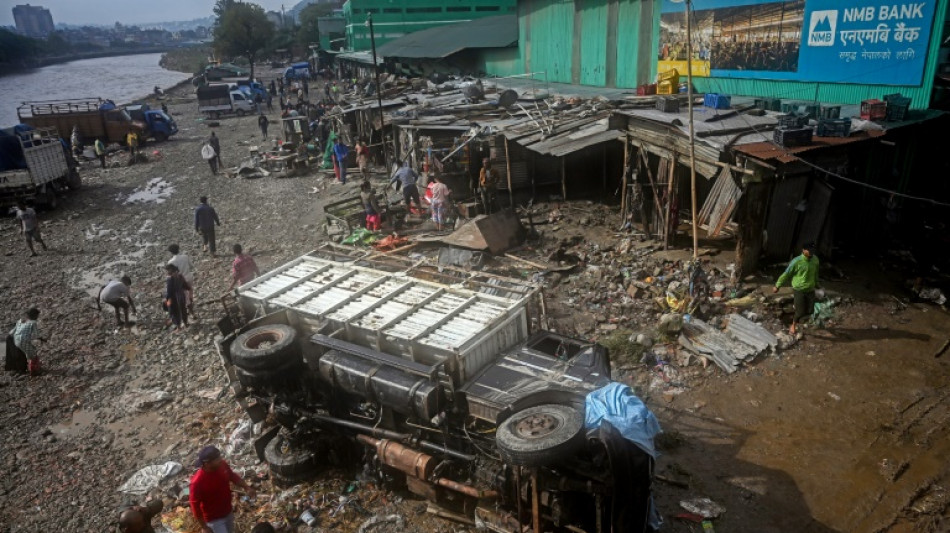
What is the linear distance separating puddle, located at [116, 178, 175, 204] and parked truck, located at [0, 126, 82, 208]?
218 cm

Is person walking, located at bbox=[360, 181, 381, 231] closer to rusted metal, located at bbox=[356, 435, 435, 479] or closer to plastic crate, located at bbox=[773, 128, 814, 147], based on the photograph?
rusted metal, located at bbox=[356, 435, 435, 479]

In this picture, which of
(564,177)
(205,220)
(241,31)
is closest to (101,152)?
(205,220)

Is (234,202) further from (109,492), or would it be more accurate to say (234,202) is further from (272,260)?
(109,492)

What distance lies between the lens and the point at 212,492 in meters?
5.37

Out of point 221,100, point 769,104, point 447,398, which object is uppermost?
point 769,104

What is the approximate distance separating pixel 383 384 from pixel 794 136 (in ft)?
26.3

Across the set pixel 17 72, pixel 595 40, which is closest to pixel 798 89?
pixel 595 40

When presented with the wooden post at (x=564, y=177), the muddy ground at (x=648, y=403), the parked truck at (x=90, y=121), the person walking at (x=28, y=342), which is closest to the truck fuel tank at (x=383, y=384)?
the muddy ground at (x=648, y=403)

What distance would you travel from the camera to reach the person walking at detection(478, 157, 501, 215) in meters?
15.4

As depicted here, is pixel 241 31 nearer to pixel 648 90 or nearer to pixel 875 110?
pixel 648 90

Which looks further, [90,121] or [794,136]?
[90,121]

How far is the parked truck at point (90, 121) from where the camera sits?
29.2 m

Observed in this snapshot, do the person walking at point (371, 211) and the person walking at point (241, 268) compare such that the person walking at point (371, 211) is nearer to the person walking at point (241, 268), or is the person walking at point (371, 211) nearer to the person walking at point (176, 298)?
the person walking at point (241, 268)

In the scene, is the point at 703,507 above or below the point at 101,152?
below
